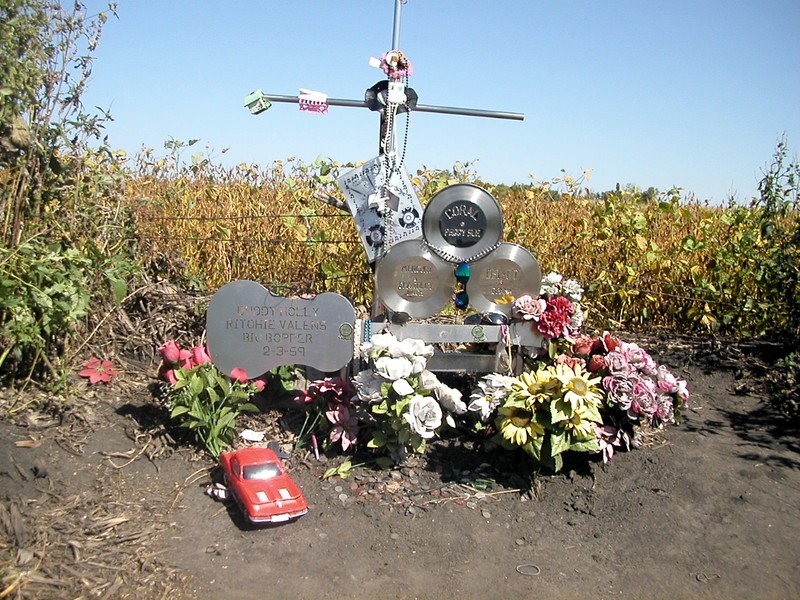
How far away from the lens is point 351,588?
3.06m

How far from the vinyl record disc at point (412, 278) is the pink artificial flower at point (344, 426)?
27.2 inches

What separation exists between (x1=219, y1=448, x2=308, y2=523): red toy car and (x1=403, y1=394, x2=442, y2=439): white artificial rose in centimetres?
68

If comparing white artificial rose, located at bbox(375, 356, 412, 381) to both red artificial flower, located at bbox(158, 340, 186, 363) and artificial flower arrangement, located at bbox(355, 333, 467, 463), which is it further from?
red artificial flower, located at bbox(158, 340, 186, 363)

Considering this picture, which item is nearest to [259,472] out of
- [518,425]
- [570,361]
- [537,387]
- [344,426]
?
[344,426]

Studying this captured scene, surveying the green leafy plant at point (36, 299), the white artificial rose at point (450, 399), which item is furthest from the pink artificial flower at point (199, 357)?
the white artificial rose at point (450, 399)

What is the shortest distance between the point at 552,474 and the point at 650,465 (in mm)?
548

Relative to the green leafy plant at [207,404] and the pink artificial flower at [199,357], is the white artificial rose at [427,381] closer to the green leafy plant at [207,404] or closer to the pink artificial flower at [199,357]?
the green leafy plant at [207,404]

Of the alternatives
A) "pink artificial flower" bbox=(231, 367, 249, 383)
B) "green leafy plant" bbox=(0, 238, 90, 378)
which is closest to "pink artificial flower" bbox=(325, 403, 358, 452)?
"pink artificial flower" bbox=(231, 367, 249, 383)

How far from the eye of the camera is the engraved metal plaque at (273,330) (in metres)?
4.28

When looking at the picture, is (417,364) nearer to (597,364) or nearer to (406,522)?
(406,522)

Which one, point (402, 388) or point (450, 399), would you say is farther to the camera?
point (450, 399)

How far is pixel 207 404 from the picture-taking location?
163 inches

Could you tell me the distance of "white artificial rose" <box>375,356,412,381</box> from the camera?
3854 millimetres

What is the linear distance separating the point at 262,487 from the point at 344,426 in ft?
2.51
